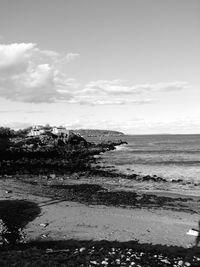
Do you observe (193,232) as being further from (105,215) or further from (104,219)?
(105,215)

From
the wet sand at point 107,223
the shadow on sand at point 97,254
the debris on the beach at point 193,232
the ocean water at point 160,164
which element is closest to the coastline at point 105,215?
the wet sand at point 107,223

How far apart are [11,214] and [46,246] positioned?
5.72 metres

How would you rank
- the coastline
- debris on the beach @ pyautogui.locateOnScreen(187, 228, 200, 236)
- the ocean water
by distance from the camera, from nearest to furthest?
the coastline
debris on the beach @ pyautogui.locateOnScreen(187, 228, 200, 236)
the ocean water

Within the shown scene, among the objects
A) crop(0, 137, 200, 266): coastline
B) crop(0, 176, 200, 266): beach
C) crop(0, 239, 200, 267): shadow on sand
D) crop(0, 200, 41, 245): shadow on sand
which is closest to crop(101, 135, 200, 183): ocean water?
crop(0, 137, 200, 266): coastline

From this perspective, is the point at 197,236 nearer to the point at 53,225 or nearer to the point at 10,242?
the point at 53,225

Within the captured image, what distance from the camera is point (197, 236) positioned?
51.7ft

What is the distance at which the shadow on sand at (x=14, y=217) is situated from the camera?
1542 cm

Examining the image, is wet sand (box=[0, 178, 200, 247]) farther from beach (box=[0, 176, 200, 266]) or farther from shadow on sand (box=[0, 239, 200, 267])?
shadow on sand (box=[0, 239, 200, 267])

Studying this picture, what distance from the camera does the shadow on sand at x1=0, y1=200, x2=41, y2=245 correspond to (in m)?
15.4

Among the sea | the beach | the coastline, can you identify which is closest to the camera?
the coastline

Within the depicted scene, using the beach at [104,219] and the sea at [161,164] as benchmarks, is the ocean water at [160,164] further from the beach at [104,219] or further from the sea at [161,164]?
the beach at [104,219]

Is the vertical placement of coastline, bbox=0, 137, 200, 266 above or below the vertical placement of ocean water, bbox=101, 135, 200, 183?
above

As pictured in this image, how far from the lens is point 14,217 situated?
1861 centimetres

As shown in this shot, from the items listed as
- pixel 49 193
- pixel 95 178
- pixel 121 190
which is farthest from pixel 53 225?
pixel 95 178
